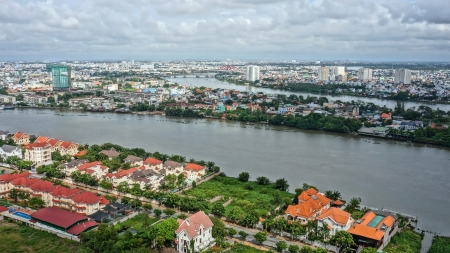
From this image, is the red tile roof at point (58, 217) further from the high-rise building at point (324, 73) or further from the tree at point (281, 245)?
the high-rise building at point (324, 73)

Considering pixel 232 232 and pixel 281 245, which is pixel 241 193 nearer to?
pixel 232 232

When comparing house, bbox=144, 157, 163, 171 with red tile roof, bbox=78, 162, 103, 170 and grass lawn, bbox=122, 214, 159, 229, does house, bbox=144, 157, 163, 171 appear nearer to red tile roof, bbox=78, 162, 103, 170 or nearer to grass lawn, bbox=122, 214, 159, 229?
red tile roof, bbox=78, 162, 103, 170

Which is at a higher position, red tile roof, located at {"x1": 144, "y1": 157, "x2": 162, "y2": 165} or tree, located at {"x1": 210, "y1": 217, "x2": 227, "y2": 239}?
red tile roof, located at {"x1": 144, "y1": 157, "x2": 162, "y2": 165}

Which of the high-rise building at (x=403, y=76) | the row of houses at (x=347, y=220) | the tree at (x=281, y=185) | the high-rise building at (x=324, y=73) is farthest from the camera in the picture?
the high-rise building at (x=324, y=73)

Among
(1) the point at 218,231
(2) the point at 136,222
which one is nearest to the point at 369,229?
(1) the point at 218,231

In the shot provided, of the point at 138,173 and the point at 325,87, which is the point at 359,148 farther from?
the point at 325,87

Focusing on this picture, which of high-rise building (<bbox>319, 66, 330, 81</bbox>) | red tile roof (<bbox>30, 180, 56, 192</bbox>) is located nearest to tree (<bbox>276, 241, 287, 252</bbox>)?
red tile roof (<bbox>30, 180, 56, 192</bbox>)

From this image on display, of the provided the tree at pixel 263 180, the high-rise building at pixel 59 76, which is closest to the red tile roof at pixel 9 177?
the tree at pixel 263 180
